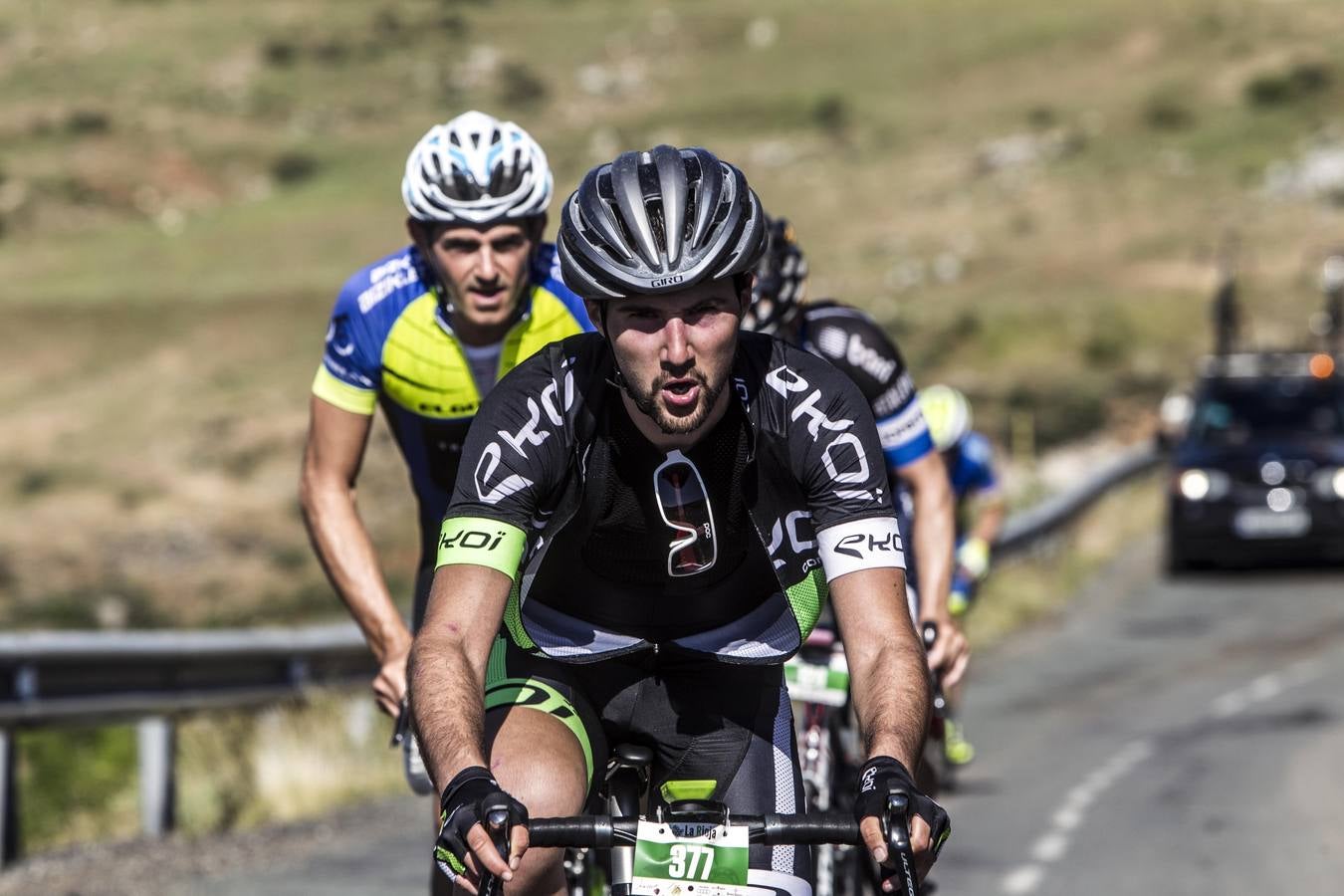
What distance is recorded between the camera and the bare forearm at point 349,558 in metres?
6.30

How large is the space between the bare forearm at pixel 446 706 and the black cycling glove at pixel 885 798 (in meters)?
0.69

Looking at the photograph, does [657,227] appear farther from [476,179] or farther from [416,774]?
[416,774]

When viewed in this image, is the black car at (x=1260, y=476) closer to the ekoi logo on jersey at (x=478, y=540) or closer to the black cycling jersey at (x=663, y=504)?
the black cycling jersey at (x=663, y=504)

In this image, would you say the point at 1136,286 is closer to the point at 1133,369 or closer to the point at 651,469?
the point at 1133,369

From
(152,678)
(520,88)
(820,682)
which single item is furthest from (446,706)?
(520,88)

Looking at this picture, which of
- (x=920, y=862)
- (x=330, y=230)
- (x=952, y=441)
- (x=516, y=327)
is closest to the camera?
(x=920, y=862)

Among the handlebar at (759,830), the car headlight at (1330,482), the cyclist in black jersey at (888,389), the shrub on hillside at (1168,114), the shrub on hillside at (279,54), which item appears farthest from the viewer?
the shrub on hillside at (279,54)

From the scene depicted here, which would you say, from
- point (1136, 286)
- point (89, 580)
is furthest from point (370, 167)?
point (89, 580)

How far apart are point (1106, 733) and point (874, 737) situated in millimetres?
9931

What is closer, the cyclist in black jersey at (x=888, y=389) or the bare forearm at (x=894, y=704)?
the bare forearm at (x=894, y=704)

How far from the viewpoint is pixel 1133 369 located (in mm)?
53406

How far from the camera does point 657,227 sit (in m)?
4.61

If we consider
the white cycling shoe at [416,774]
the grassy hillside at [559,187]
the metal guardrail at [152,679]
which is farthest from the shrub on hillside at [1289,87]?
the white cycling shoe at [416,774]

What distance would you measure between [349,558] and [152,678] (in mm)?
4343
